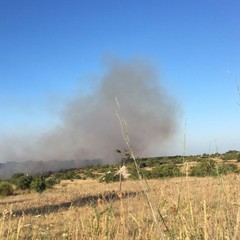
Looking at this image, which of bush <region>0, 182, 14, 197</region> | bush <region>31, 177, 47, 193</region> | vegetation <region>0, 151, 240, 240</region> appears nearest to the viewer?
vegetation <region>0, 151, 240, 240</region>

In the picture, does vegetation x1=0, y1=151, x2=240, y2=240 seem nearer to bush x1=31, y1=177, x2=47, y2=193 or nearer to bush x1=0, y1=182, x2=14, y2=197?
bush x1=31, y1=177, x2=47, y2=193

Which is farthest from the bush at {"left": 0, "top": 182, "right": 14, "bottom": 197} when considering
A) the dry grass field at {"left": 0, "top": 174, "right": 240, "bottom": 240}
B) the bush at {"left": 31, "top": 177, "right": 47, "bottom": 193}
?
the dry grass field at {"left": 0, "top": 174, "right": 240, "bottom": 240}

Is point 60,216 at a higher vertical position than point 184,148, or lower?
lower

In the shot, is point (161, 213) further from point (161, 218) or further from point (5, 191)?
point (5, 191)

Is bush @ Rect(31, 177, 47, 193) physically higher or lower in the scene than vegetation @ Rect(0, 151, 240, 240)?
higher

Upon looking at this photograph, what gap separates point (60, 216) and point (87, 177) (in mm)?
44990

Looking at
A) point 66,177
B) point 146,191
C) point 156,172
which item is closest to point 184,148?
point 146,191

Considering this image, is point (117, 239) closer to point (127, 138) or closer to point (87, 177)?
point (127, 138)

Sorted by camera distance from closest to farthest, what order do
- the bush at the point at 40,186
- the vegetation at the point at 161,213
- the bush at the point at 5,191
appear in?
the vegetation at the point at 161,213 < the bush at the point at 40,186 < the bush at the point at 5,191

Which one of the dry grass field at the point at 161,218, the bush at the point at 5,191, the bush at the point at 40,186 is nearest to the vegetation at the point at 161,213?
the dry grass field at the point at 161,218

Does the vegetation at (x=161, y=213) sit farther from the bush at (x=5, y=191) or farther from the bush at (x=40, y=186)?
the bush at (x=5, y=191)

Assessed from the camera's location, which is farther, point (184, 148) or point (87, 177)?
point (87, 177)

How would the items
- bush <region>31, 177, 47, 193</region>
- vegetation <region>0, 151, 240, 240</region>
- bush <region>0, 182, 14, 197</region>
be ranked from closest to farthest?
vegetation <region>0, 151, 240, 240</region>, bush <region>31, 177, 47, 193</region>, bush <region>0, 182, 14, 197</region>

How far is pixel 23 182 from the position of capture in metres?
39.7
